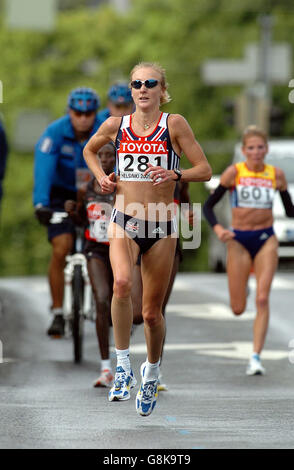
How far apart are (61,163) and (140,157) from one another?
4255 millimetres

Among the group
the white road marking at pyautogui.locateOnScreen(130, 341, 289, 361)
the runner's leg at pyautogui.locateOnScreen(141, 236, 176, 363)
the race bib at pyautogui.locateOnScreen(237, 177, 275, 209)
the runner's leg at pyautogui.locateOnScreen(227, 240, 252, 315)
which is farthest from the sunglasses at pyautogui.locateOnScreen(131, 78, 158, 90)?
the white road marking at pyautogui.locateOnScreen(130, 341, 289, 361)

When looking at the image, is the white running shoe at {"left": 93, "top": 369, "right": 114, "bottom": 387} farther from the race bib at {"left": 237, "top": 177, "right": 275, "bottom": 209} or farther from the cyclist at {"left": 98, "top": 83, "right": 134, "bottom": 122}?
the cyclist at {"left": 98, "top": 83, "right": 134, "bottom": 122}

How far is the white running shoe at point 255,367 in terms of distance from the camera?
12297mm

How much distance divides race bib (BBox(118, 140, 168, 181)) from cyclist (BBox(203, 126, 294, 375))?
340cm

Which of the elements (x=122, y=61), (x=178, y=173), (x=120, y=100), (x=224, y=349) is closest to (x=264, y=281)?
(x=224, y=349)

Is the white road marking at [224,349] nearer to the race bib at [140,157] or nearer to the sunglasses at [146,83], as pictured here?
the race bib at [140,157]

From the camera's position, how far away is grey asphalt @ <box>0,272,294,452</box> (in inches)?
345

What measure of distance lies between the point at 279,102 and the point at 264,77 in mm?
12774

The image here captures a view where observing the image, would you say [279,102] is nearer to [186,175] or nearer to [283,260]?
[283,260]

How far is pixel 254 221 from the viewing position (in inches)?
500

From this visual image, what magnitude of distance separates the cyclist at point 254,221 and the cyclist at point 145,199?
3.20 m

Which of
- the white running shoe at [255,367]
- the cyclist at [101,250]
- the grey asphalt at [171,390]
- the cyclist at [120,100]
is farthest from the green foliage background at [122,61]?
the cyclist at [101,250]

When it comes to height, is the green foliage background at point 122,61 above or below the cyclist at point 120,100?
below
